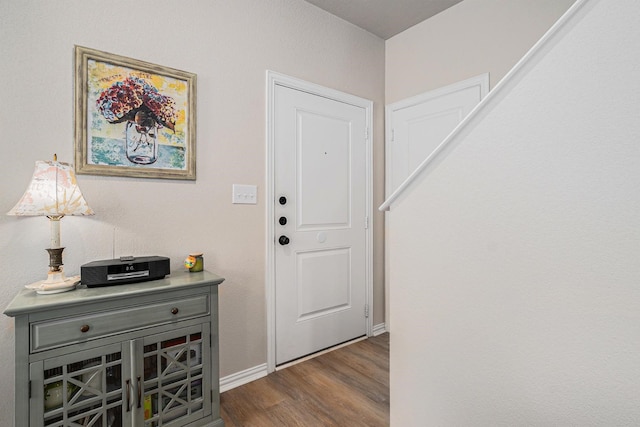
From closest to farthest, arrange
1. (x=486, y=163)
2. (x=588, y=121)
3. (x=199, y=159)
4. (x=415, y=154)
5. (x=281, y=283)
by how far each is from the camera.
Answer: (x=588, y=121)
(x=486, y=163)
(x=199, y=159)
(x=281, y=283)
(x=415, y=154)

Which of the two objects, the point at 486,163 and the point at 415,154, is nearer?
the point at 486,163

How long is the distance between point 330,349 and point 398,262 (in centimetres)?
158

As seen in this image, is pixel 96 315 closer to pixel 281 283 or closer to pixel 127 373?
pixel 127 373

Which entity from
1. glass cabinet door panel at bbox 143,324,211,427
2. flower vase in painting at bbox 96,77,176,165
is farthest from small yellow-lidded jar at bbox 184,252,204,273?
flower vase in painting at bbox 96,77,176,165

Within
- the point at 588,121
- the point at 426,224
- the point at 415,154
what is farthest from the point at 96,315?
the point at 415,154

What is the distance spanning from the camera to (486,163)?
1.04 m

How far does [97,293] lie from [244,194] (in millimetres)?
1004

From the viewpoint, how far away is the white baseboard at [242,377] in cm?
201

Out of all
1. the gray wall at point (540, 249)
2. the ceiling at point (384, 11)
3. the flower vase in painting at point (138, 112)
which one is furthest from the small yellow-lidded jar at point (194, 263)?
the ceiling at point (384, 11)

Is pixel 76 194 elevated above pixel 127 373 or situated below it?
above

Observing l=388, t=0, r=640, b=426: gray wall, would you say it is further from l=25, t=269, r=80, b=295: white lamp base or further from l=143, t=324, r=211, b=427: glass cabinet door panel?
l=25, t=269, r=80, b=295: white lamp base

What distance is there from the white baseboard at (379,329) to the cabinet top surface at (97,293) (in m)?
1.77

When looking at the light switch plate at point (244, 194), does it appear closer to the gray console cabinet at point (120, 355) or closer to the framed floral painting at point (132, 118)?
the framed floral painting at point (132, 118)

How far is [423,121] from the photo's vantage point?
270 cm
